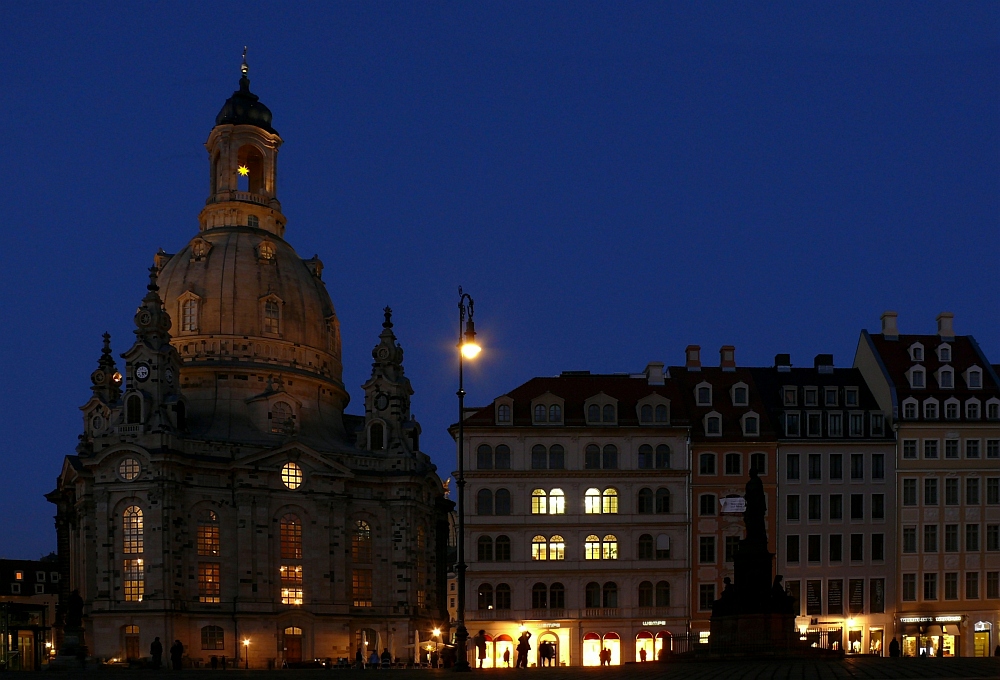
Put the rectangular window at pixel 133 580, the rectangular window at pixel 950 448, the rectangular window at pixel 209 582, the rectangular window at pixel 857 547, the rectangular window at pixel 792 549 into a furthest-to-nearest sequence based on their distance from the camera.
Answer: the rectangular window at pixel 209 582 → the rectangular window at pixel 133 580 → the rectangular window at pixel 950 448 → the rectangular window at pixel 857 547 → the rectangular window at pixel 792 549

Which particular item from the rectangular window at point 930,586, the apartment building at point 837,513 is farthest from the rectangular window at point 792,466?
the rectangular window at point 930,586

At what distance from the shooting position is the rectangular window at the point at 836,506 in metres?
80.0

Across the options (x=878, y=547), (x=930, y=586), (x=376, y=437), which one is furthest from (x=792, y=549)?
(x=376, y=437)

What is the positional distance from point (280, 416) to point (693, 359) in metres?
30.8

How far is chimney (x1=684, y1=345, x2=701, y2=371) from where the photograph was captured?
3398 inches

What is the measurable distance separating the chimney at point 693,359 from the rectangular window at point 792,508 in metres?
11.1

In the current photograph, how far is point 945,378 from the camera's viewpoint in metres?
82.7

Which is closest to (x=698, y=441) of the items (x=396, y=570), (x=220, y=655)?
(x=396, y=570)

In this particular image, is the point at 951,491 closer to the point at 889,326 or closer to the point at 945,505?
the point at 945,505

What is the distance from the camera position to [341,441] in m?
101

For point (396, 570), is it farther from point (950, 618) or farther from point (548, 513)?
point (950, 618)

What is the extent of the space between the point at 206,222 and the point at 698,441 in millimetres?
47665

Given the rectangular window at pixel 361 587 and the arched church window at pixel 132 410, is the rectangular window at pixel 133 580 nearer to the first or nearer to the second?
the arched church window at pixel 132 410

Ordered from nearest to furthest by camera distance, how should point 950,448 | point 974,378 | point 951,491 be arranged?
point 951,491 → point 950,448 → point 974,378
